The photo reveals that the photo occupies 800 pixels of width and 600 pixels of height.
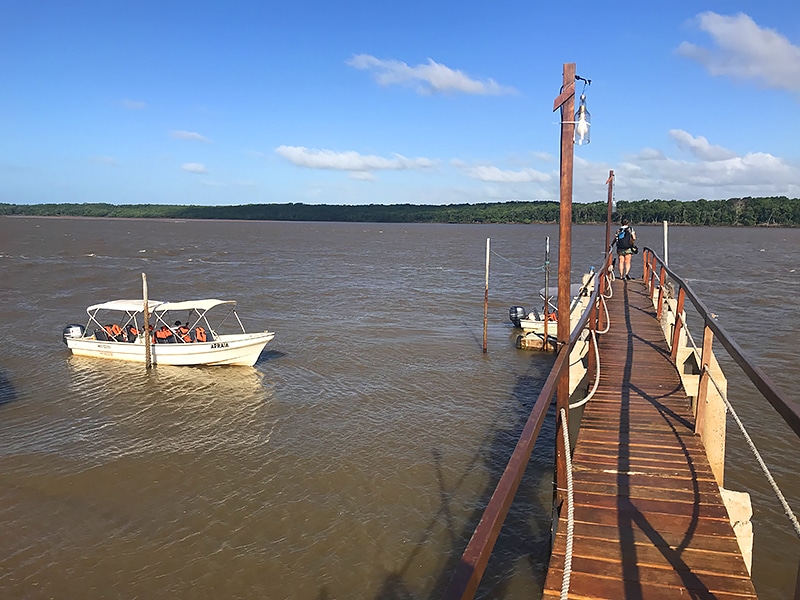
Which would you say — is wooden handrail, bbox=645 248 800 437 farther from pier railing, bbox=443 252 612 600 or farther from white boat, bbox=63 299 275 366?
white boat, bbox=63 299 275 366

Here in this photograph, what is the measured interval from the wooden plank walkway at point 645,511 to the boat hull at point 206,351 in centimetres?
1212

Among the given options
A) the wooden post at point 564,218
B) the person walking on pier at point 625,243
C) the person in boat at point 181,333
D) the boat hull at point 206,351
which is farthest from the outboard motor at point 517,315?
the wooden post at point 564,218

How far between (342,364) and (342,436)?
6.27m

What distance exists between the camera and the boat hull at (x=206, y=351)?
18.7m

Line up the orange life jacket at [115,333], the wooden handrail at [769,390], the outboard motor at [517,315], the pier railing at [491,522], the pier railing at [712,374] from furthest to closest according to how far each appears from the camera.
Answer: the outboard motor at [517,315] < the orange life jacket at [115,333] < the pier railing at [712,374] < the wooden handrail at [769,390] < the pier railing at [491,522]

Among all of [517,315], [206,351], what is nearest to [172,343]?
[206,351]

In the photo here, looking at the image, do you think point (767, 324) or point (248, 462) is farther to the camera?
point (767, 324)

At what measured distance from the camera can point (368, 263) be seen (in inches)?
2231

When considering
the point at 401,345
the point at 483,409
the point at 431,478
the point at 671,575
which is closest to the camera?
the point at 671,575

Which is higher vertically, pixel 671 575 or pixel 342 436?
pixel 671 575

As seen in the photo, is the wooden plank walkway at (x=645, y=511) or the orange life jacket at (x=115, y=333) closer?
the wooden plank walkway at (x=645, y=511)

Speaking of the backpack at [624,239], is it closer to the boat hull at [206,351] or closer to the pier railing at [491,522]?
the boat hull at [206,351]

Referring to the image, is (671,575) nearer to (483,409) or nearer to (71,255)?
(483,409)

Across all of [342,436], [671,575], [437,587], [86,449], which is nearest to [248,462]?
[342,436]
